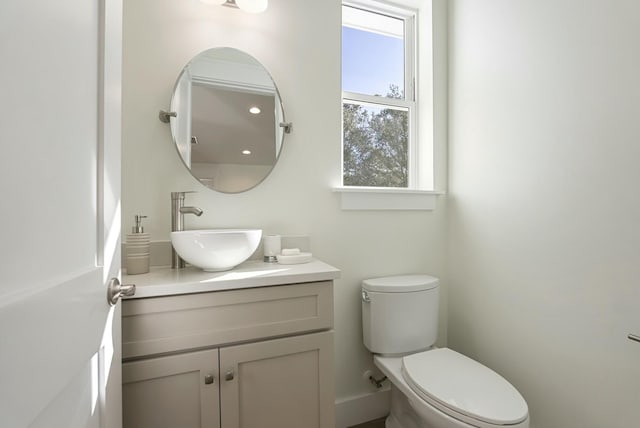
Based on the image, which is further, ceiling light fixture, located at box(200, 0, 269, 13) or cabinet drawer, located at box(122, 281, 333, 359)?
ceiling light fixture, located at box(200, 0, 269, 13)

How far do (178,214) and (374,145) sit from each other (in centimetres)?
114

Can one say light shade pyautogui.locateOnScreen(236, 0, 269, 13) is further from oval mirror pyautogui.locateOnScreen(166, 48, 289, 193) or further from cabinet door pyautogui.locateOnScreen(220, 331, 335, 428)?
cabinet door pyautogui.locateOnScreen(220, 331, 335, 428)

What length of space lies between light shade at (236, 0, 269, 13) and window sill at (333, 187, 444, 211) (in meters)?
0.88

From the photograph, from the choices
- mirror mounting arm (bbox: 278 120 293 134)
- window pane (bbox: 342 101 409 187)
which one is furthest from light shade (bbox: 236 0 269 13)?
window pane (bbox: 342 101 409 187)

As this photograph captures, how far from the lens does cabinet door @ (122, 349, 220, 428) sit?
85 cm

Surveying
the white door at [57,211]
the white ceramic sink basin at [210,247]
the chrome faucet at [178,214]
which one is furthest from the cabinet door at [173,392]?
the chrome faucet at [178,214]

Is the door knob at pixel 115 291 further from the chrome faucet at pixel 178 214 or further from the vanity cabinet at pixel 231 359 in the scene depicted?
the chrome faucet at pixel 178 214

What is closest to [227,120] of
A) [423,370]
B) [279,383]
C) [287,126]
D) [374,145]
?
[287,126]

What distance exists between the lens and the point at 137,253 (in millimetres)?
1038

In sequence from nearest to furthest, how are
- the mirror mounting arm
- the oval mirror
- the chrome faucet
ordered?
the chrome faucet, the oval mirror, the mirror mounting arm

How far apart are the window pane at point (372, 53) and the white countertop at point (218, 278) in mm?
1111

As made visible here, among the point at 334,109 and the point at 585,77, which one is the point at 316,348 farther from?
the point at 585,77

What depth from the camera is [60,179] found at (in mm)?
446

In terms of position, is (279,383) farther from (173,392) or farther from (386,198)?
(386,198)
